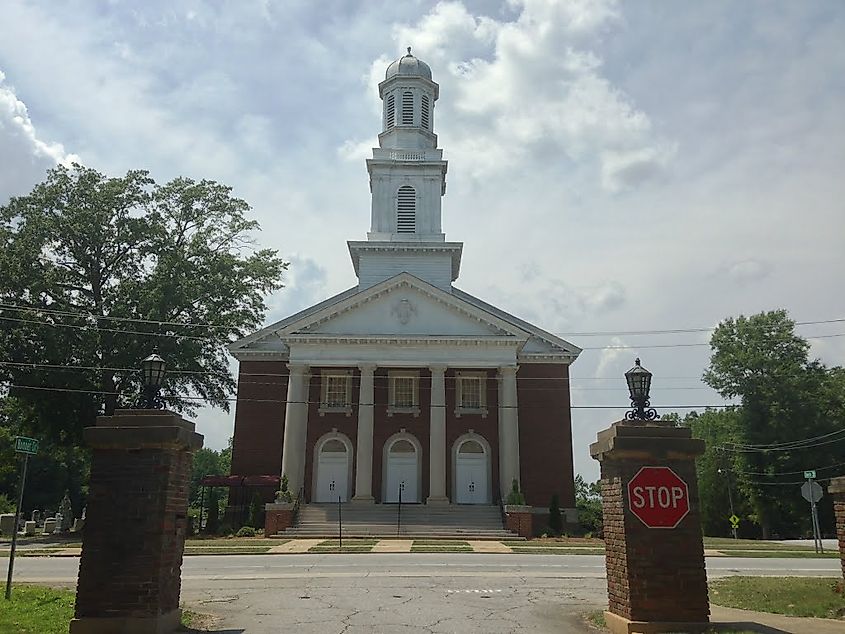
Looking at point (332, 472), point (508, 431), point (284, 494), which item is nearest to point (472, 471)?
point (508, 431)

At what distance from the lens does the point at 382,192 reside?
144ft

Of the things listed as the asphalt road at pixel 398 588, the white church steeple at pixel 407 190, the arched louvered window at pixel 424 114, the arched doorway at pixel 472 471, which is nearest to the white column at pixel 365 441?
the arched doorway at pixel 472 471

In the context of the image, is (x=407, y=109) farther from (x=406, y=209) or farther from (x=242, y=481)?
Result: (x=242, y=481)

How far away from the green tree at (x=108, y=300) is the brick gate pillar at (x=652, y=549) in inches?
1214

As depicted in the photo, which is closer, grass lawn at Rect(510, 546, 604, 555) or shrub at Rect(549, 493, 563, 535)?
grass lawn at Rect(510, 546, 604, 555)

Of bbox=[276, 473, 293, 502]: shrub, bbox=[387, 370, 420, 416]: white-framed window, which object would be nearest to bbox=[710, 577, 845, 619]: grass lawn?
bbox=[276, 473, 293, 502]: shrub

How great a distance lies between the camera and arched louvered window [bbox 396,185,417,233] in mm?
43594

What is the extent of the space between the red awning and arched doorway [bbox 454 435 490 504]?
29.3 ft

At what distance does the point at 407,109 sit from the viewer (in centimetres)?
4566

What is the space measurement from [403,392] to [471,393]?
3.50 meters

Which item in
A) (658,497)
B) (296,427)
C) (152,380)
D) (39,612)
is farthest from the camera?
(296,427)

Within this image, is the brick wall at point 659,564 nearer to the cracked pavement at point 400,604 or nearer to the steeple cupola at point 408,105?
the cracked pavement at point 400,604

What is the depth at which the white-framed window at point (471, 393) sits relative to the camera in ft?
124

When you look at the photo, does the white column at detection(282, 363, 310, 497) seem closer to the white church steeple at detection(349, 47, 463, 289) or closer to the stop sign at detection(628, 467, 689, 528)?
the white church steeple at detection(349, 47, 463, 289)
